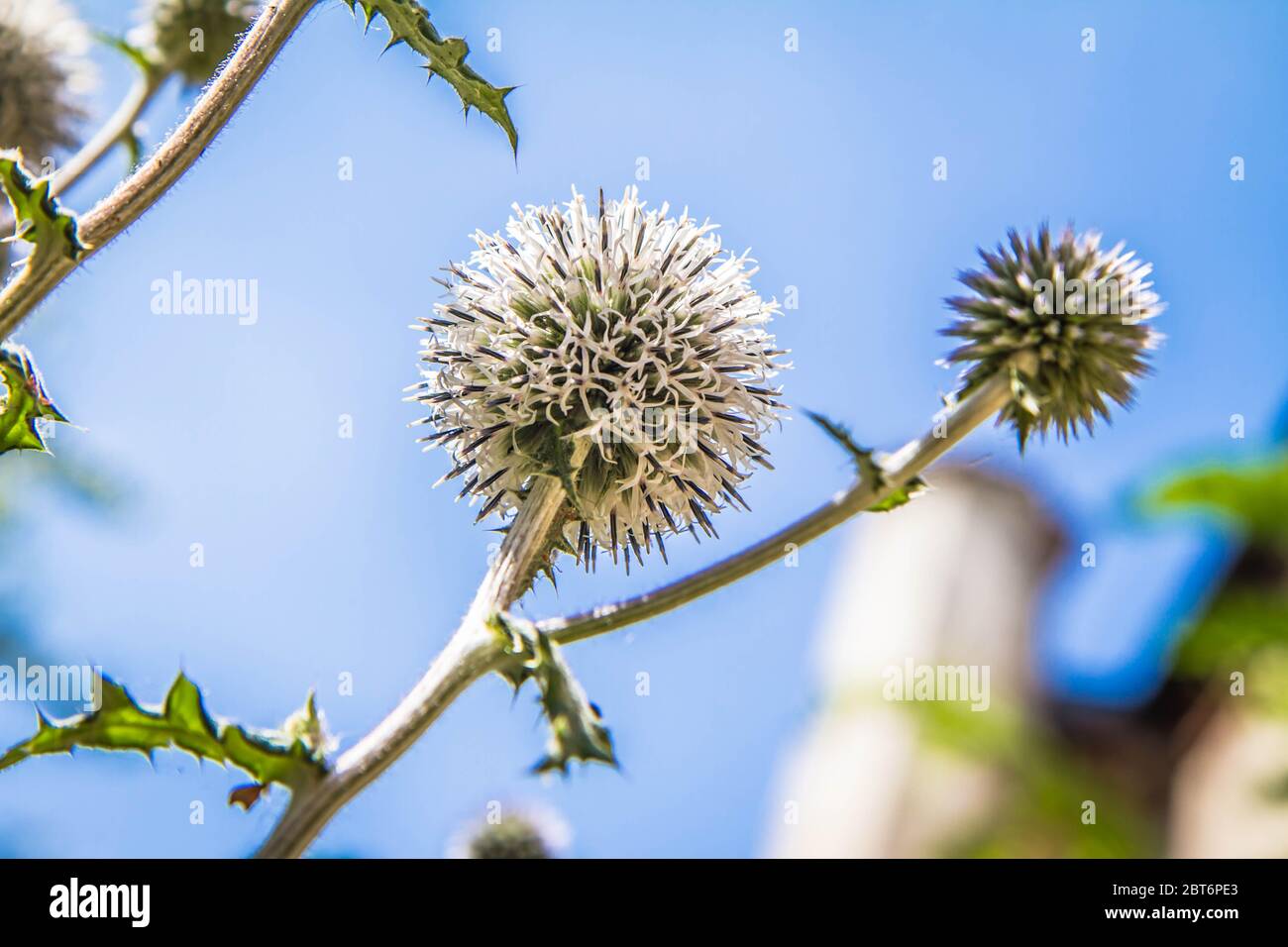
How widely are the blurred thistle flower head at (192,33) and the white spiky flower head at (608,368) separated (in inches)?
73.8

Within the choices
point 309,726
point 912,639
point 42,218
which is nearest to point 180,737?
point 309,726

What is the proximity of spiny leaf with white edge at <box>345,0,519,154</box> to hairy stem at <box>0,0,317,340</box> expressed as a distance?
0.17 m

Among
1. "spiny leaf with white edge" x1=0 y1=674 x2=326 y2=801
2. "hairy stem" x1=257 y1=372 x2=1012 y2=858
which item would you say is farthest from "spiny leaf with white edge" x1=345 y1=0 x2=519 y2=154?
"spiny leaf with white edge" x1=0 y1=674 x2=326 y2=801

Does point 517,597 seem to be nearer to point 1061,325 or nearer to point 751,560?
point 751,560

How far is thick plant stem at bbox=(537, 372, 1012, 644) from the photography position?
2410 millimetres

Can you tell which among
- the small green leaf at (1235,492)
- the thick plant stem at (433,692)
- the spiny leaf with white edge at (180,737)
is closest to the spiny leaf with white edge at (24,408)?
the spiny leaf with white edge at (180,737)

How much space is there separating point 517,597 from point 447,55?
1169 millimetres

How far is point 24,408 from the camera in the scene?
228 cm

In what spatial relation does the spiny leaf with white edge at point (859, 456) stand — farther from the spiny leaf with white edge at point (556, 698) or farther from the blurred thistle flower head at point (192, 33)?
the blurred thistle flower head at point (192, 33)

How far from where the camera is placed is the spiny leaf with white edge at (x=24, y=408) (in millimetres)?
2188

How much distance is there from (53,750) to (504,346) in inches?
54.6

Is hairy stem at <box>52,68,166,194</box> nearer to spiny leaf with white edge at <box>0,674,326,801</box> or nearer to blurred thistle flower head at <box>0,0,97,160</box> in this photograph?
blurred thistle flower head at <box>0,0,97,160</box>
